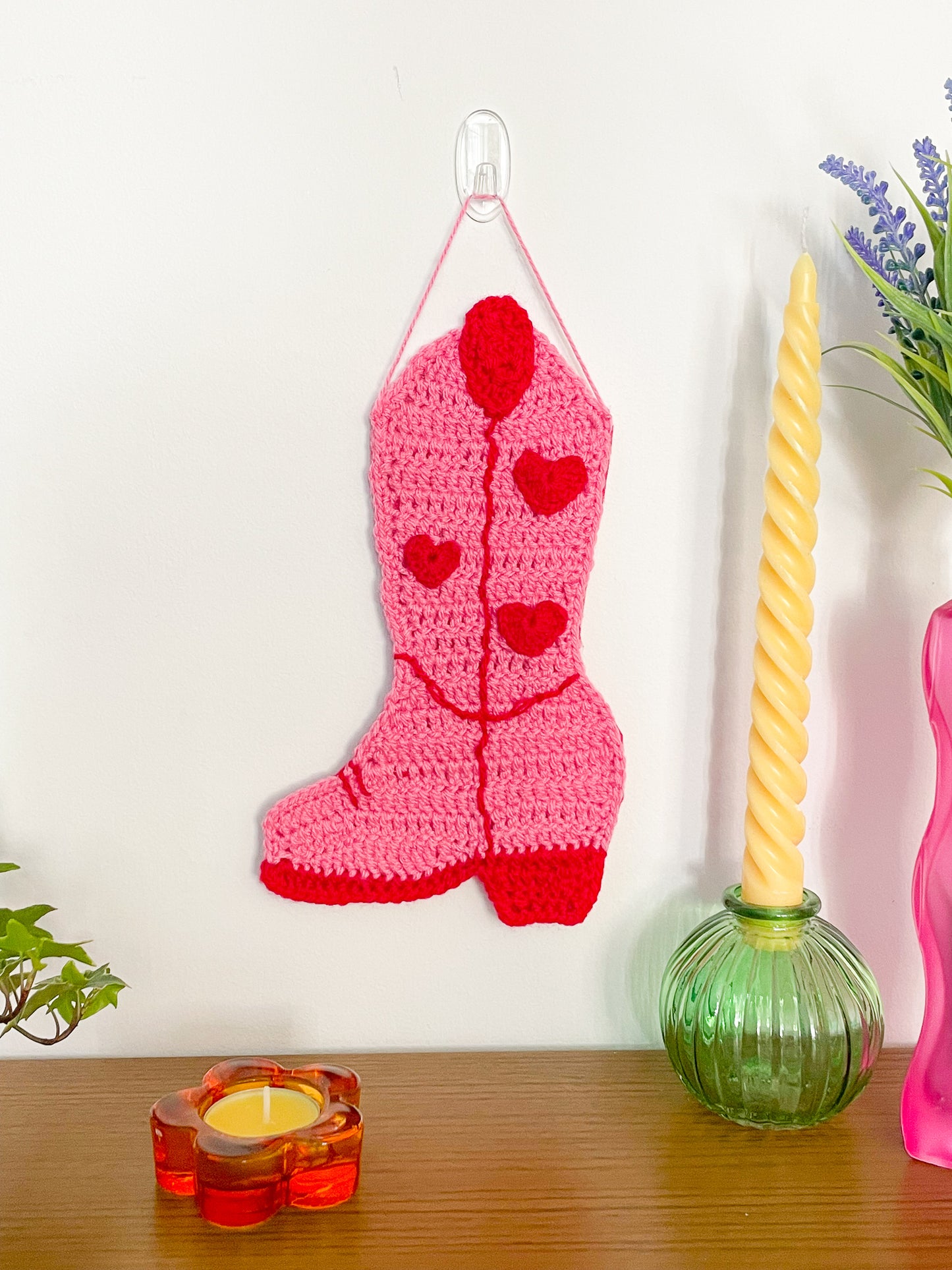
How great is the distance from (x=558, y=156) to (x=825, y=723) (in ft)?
1.49

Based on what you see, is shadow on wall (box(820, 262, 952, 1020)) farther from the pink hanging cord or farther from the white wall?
the pink hanging cord

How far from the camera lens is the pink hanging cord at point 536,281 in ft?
2.52

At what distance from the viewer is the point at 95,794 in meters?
0.81

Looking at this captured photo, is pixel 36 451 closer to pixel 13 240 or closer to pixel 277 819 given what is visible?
pixel 13 240

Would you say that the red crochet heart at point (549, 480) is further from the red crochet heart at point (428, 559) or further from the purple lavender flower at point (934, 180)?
the purple lavender flower at point (934, 180)

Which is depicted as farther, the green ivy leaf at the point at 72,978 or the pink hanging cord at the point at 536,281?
the pink hanging cord at the point at 536,281

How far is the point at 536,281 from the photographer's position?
78cm

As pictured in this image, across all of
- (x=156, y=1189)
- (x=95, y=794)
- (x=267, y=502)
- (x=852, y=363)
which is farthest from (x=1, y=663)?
(x=852, y=363)

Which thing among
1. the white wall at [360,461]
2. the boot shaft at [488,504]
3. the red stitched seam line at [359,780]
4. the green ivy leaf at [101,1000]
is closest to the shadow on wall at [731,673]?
the white wall at [360,461]

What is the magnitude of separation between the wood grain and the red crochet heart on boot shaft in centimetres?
48

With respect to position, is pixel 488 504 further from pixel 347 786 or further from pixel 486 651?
pixel 347 786

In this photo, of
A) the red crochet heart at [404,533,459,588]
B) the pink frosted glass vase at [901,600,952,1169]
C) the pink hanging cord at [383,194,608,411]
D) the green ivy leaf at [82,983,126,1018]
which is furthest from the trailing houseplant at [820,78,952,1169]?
the green ivy leaf at [82,983,126,1018]

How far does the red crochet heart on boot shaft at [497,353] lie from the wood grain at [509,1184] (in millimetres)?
483

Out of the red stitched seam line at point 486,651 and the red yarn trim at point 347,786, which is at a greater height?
the red stitched seam line at point 486,651
